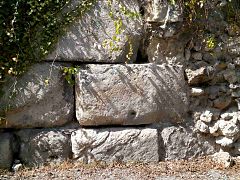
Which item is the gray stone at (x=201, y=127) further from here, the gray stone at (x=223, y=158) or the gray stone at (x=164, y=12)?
the gray stone at (x=164, y=12)

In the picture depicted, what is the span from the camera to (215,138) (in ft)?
11.9

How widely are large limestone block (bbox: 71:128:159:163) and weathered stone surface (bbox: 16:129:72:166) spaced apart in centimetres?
10

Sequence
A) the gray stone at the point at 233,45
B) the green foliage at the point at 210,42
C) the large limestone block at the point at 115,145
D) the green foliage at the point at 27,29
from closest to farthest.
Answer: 1. the green foliage at the point at 27,29
2. the large limestone block at the point at 115,145
3. the green foliage at the point at 210,42
4. the gray stone at the point at 233,45

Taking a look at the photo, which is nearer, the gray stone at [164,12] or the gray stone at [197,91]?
the gray stone at [164,12]

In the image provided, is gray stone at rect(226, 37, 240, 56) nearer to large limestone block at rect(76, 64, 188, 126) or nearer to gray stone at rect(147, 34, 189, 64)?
gray stone at rect(147, 34, 189, 64)

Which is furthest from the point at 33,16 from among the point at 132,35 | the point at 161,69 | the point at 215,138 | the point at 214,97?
the point at 215,138

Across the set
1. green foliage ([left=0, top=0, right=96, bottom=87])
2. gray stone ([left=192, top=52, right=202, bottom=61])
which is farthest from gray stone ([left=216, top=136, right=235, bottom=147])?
green foliage ([left=0, top=0, right=96, bottom=87])

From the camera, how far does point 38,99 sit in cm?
329

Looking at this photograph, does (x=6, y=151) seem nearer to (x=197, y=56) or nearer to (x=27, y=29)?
(x=27, y=29)

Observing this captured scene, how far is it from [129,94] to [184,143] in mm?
738

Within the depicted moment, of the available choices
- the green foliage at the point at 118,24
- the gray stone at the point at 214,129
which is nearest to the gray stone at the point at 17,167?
the green foliage at the point at 118,24

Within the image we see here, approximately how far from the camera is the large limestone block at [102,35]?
3.33 meters

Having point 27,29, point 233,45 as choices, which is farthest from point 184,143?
point 27,29

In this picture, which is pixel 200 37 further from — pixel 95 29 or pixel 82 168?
pixel 82 168
